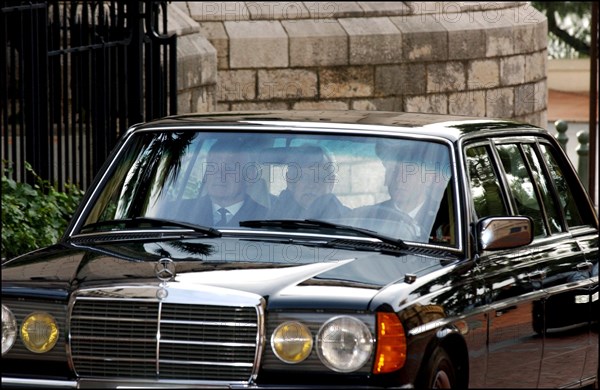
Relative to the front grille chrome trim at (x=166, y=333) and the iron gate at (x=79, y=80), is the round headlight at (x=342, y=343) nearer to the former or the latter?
the front grille chrome trim at (x=166, y=333)

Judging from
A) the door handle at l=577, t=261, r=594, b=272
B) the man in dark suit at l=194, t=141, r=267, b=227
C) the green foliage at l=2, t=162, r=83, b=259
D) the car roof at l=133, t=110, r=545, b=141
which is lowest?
the green foliage at l=2, t=162, r=83, b=259

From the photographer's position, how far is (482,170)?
20.2ft

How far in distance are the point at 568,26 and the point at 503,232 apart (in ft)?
124

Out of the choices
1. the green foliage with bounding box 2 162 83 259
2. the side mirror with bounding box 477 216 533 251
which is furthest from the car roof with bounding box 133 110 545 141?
the green foliage with bounding box 2 162 83 259

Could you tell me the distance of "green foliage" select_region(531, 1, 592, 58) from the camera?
40594 mm

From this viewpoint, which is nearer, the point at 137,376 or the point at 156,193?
the point at 137,376

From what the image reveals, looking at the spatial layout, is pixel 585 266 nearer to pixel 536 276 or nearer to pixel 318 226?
pixel 536 276

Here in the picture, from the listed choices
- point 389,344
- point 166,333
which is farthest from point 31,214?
point 389,344

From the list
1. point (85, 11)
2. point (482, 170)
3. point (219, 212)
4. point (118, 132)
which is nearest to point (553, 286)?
point (482, 170)

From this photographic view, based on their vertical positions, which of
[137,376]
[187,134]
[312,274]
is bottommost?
[137,376]

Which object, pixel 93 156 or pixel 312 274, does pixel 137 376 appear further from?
pixel 93 156

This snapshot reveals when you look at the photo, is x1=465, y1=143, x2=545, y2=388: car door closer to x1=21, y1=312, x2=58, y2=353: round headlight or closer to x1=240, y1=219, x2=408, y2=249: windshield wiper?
x1=240, y1=219, x2=408, y2=249: windshield wiper

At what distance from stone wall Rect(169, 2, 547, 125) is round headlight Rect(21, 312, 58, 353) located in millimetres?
10926

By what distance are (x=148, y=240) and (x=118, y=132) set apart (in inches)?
290
